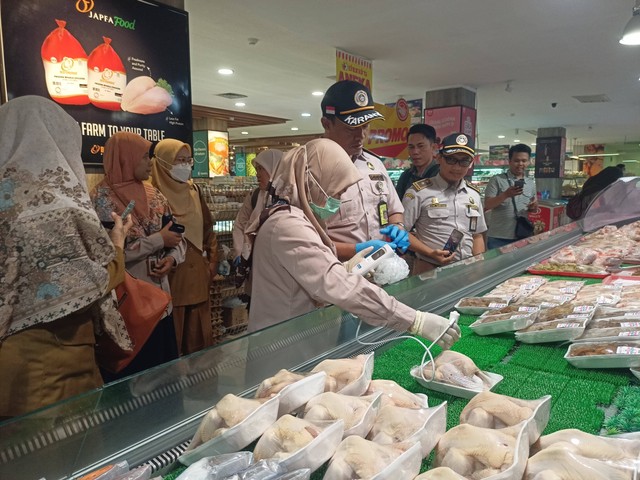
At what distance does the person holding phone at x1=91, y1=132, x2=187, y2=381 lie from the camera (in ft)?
9.97

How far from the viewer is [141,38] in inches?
135

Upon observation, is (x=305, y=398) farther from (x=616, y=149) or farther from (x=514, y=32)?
(x=616, y=149)

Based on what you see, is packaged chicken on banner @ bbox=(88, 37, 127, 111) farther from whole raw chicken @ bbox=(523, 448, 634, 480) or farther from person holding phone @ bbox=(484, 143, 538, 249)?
person holding phone @ bbox=(484, 143, 538, 249)

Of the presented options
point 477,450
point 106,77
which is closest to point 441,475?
point 477,450

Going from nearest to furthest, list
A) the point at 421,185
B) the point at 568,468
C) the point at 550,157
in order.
A: the point at 568,468
the point at 421,185
the point at 550,157

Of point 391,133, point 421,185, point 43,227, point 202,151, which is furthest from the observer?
point 202,151

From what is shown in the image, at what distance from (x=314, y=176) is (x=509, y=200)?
4.35 metres

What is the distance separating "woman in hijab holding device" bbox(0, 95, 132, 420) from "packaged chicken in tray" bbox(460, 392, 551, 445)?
4.21 feet

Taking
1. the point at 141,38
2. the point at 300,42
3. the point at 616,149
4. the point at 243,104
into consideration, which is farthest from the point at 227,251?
the point at 616,149

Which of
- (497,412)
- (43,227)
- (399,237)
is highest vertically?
(43,227)

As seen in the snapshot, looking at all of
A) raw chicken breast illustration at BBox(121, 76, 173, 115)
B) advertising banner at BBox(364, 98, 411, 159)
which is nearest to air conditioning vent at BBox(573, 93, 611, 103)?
advertising banner at BBox(364, 98, 411, 159)

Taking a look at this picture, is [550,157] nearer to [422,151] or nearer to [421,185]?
[422,151]

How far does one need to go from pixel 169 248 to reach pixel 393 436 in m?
2.65

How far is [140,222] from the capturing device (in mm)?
3170
